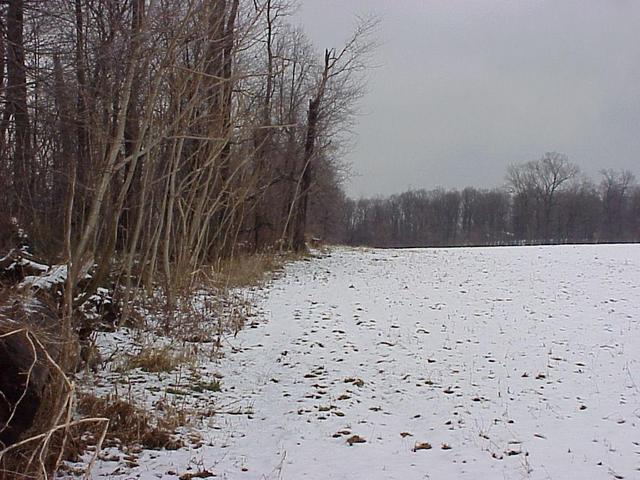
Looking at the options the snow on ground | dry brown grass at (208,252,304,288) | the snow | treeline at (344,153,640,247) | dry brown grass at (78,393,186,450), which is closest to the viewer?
the snow on ground

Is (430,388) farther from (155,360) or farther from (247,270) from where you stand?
(247,270)

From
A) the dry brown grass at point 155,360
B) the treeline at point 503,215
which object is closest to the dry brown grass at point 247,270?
the dry brown grass at point 155,360

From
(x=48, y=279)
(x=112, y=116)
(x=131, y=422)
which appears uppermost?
(x=112, y=116)

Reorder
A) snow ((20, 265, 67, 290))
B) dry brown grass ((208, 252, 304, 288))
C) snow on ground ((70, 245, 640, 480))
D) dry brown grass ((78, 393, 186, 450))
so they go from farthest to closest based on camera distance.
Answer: dry brown grass ((208, 252, 304, 288)) < snow ((20, 265, 67, 290)) < dry brown grass ((78, 393, 186, 450)) < snow on ground ((70, 245, 640, 480))

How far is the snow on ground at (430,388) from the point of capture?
4309 millimetres

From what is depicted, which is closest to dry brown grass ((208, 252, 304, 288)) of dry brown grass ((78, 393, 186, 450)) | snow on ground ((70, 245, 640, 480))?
snow on ground ((70, 245, 640, 480))

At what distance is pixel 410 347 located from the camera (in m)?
7.96

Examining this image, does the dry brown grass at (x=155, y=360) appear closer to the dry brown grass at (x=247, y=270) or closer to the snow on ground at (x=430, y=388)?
the snow on ground at (x=430, y=388)

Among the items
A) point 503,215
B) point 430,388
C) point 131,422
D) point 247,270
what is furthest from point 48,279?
point 503,215

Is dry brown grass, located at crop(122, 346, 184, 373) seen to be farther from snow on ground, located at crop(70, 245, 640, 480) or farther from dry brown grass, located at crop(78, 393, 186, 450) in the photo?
dry brown grass, located at crop(78, 393, 186, 450)

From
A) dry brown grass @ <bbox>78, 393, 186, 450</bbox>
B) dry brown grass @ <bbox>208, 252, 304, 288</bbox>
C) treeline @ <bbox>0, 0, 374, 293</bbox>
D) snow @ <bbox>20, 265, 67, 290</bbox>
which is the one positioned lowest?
dry brown grass @ <bbox>78, 393, 186, 450</bbox>

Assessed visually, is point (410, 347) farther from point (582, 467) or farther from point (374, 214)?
point (374, 214)

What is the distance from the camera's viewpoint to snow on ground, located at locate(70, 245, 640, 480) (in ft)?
14.1

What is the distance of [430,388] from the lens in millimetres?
6211
